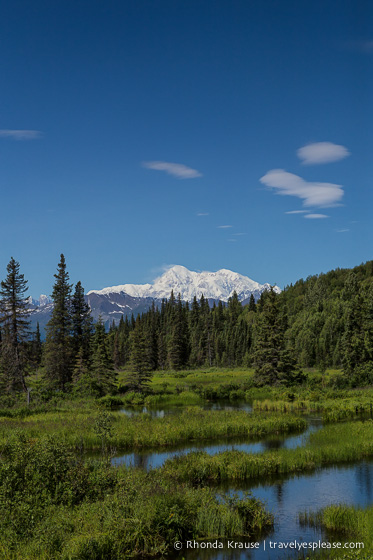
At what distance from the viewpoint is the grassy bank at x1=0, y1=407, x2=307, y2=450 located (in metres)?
28.7

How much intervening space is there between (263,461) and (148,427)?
36.1ft

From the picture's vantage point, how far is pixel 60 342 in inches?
2370

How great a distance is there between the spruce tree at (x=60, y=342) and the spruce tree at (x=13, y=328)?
19.0 ft

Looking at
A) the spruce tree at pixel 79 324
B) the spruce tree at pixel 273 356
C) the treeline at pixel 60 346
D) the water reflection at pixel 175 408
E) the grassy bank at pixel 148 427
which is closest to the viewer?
the grassy bank at pixel 148 427

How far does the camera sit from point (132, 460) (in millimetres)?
24938

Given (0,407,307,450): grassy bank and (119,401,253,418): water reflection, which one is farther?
(119,401,253,418): water reflection

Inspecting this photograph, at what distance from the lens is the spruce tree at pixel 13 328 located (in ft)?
170

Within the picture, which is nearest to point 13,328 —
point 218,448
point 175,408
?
point 175,408

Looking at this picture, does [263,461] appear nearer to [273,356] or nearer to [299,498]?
[299,498]

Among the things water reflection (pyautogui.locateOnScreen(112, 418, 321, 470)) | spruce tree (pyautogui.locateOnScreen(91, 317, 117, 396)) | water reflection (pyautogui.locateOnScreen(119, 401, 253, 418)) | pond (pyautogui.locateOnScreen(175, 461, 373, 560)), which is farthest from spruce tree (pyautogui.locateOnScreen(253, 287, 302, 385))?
pond (pyautogui.locateOnScreen(175, 461, 373, 560))

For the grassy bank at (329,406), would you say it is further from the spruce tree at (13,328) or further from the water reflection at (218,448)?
the spruce tree at (13,328)

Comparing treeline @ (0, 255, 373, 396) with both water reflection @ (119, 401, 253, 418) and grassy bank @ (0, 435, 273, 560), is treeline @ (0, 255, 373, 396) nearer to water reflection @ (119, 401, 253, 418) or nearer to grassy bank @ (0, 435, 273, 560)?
water reflection @ (119, 401, 253, 418)

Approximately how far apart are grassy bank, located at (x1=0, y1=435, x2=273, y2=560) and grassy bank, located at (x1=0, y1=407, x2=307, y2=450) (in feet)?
26.7

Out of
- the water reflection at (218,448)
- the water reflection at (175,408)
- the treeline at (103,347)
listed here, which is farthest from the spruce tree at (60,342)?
the water reflection at (218,448)
